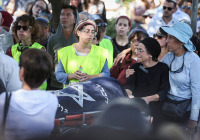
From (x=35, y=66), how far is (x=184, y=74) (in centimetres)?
223

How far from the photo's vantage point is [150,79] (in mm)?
4516

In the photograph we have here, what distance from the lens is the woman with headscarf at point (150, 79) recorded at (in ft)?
14.8

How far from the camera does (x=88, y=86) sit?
438 cm

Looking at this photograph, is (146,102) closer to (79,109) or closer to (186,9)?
(79,109)

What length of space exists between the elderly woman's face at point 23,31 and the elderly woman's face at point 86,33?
825mm

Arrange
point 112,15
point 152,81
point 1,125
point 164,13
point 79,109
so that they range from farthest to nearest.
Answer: point 112,15
point 164,13
point 152,81
point 79,109
point 1,125

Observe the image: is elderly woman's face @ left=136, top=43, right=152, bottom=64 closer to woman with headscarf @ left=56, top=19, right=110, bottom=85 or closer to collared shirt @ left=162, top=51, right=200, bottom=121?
collared shirt @ left=162, top=51, right=200, bottom=121

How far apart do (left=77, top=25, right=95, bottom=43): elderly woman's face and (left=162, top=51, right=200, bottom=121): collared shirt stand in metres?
1.11

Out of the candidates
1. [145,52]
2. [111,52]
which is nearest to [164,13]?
[111,52]

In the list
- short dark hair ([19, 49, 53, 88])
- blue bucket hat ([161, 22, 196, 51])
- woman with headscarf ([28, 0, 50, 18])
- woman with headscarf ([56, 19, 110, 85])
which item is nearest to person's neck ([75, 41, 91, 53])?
woman with headscarf ([56, 19, 110, 85])

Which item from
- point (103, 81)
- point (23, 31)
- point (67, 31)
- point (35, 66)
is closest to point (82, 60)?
point (103, 81)

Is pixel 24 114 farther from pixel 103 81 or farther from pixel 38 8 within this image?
pixel 38 8

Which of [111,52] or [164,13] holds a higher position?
[164,13]

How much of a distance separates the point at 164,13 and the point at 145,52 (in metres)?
3.87
